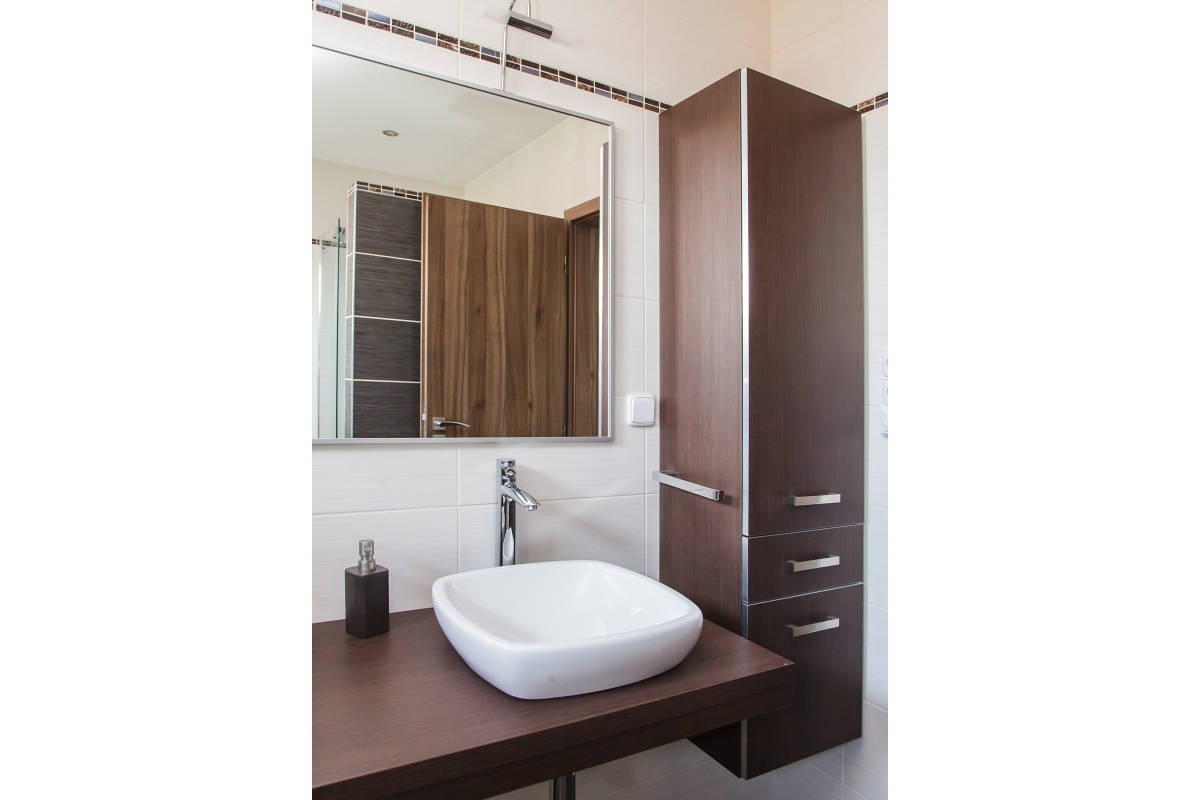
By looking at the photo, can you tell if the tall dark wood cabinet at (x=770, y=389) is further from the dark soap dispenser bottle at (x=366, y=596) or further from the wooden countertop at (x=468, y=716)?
the dark soap dispenser bottle at (x=366, y=596)

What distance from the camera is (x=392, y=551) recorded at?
1.33 metres

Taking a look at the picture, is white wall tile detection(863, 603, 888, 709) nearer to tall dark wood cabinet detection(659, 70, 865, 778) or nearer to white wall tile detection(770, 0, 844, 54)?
tall dark wood cabinet detection(659, 70, 865, 778)

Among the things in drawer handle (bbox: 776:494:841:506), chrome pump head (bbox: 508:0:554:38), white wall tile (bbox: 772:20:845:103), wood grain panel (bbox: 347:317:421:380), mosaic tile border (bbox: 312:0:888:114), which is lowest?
drawer handle (bbox: 776:494:841:506)

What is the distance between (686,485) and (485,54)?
1079 mm

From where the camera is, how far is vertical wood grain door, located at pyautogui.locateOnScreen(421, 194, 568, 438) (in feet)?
4.53

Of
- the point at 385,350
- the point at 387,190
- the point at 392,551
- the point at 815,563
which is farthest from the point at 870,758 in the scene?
the point at 387,190

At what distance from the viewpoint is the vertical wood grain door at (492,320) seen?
1.38 metres

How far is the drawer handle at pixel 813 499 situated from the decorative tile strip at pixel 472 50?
1.04m

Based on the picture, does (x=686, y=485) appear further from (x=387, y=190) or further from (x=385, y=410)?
(x=387, y=190)

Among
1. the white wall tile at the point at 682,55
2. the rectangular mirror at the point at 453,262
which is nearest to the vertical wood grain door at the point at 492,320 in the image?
the rectangular mirror at the point at 453,262

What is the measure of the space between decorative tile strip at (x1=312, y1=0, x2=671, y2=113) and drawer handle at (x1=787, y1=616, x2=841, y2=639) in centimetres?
133

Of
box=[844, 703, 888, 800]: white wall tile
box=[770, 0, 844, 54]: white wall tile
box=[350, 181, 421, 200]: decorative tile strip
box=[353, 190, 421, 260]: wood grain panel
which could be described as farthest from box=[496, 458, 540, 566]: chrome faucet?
box=[770, 0, 844, 54]: white wall tile

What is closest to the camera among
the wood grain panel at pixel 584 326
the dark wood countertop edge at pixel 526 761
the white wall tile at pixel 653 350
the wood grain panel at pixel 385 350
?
the dark wood countertop edge at pixel 526 761
